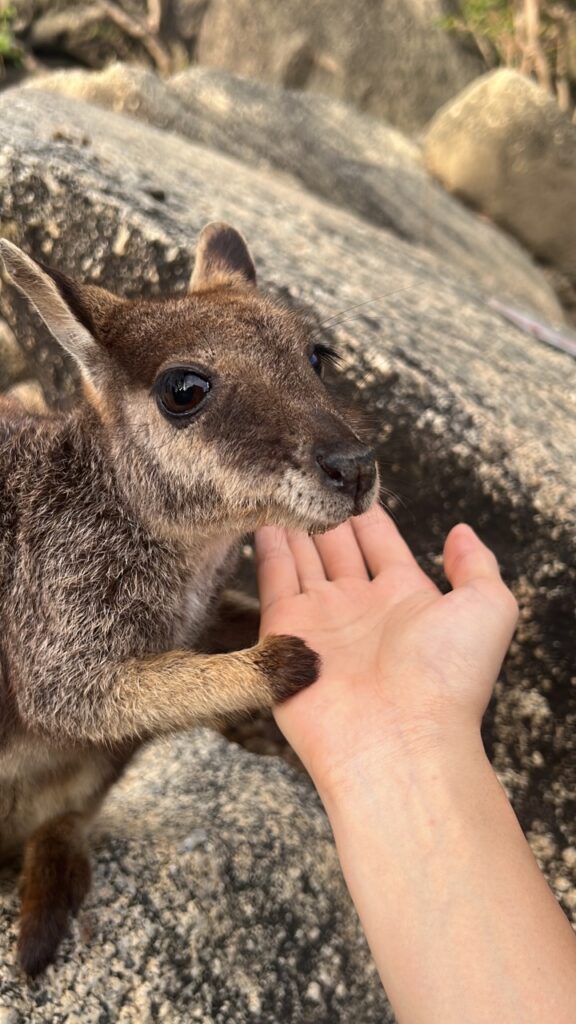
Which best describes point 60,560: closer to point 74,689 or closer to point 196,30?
point 74,689

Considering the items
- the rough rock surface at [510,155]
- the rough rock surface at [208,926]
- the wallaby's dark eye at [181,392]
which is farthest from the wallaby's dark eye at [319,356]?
the rough rock surface at [510,155]

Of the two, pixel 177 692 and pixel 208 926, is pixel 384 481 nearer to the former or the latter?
pixel 177 692

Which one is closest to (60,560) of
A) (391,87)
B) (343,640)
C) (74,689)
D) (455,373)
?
(74,689)

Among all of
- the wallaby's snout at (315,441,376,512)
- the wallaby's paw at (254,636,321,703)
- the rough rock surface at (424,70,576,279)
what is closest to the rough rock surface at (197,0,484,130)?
the rough rock surface at (424,70,576,279)

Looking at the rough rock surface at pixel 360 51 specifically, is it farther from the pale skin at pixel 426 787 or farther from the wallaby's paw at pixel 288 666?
the wallaby's paw at pixel 288 666

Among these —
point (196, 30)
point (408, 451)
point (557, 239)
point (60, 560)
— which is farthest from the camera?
point (196, 30)

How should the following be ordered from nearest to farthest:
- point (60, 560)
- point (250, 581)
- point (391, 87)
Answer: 1. point (60, 560)
2. point (250, 581)
3. point (391, 87)
